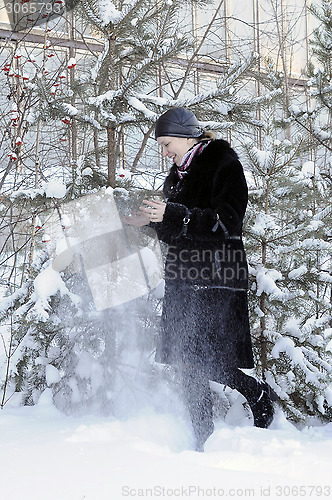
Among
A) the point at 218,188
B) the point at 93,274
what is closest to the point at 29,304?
the point at 93,274

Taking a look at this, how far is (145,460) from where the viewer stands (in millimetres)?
2199

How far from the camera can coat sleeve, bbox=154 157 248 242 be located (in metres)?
2.59

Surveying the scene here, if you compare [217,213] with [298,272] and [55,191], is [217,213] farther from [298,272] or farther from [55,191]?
[298,272]

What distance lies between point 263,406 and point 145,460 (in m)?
0.97

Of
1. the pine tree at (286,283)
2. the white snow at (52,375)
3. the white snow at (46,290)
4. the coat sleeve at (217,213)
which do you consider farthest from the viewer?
the pine tree at (286,283)

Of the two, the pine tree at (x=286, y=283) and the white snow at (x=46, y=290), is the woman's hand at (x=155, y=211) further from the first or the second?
the pine tree at (x=286, y=283)

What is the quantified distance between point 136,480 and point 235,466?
1.84ft

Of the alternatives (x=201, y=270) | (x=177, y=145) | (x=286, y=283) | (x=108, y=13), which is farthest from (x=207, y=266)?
(x=108, y=13)

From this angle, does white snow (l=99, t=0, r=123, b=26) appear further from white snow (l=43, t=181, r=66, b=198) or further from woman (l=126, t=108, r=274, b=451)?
white snow (l=43, t=181, r=66, b=198)

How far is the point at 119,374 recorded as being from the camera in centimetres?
Result: 329

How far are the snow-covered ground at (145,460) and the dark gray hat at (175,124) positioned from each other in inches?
59.6

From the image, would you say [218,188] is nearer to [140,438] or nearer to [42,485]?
[140,438]

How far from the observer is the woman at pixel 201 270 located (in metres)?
2.63

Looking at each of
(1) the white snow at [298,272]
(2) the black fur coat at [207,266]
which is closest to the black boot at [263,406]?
(2) the black fur coat at [207,266]
